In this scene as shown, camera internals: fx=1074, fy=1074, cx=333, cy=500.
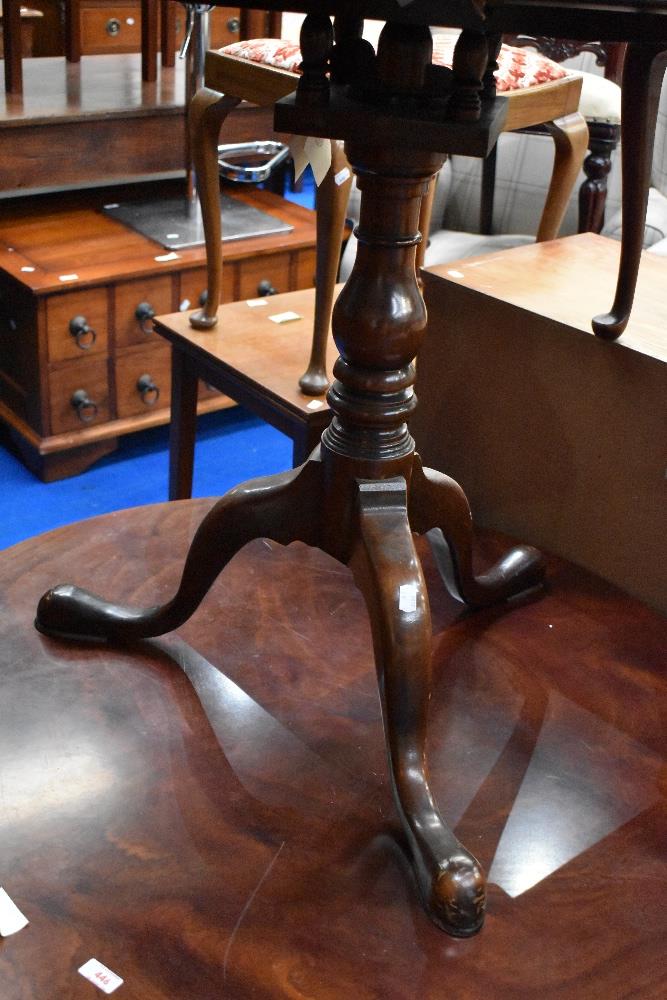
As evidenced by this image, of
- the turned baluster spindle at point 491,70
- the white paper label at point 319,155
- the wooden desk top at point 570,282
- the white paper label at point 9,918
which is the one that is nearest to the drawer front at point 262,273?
the white paper label at point 319,155

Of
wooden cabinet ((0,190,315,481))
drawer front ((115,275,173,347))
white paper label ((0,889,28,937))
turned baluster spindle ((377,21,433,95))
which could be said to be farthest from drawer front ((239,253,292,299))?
white paper label ((0,889,28,937))

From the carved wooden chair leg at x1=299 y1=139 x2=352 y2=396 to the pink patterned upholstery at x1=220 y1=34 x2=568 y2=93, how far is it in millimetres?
127

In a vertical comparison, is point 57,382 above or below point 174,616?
below

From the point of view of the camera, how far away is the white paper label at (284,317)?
171 cm

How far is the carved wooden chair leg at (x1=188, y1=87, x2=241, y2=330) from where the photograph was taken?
1490 mm

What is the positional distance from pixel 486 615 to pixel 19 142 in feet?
5.48

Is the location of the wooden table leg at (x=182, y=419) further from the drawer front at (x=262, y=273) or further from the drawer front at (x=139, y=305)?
the drawer front at (x=262, y=273)

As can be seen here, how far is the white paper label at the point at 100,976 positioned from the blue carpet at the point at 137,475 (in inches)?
52.2

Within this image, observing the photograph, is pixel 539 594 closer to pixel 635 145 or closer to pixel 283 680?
pixel 283 680

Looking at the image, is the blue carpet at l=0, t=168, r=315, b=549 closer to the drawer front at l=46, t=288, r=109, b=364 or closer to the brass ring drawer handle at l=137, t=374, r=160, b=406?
the brass ring drawer handle at l=137, t=374, r=160, b=406

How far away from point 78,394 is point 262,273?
47cm

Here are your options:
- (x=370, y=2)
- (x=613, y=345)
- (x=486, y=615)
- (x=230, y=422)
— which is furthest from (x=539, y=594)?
(x=230, y=422)

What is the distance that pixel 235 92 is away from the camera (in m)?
1.42

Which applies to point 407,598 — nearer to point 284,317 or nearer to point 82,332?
point 284,317
